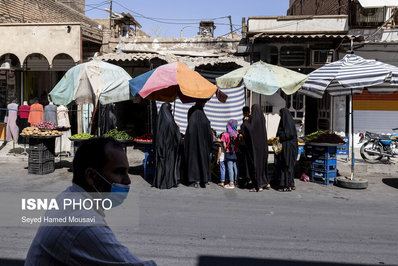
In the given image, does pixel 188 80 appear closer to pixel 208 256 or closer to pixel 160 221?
pixel 160 221

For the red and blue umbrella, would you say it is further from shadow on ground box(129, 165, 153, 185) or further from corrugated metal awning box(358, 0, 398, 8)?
corrugated metal awning box(358, 0, 398, 8)

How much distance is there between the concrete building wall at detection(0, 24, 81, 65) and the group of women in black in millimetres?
7229

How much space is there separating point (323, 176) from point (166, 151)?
3726 mm

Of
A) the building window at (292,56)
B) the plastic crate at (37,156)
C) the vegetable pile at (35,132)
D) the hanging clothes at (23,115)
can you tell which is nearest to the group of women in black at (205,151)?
the vegetable pile at (35,132)

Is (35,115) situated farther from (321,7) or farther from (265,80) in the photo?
(321,7)

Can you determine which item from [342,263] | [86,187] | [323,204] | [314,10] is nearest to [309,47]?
[314,10]

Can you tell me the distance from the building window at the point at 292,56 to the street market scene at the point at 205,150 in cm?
5

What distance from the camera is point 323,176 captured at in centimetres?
868

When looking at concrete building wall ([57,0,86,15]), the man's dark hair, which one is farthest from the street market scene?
concrete building wall ([57,0,86,15])

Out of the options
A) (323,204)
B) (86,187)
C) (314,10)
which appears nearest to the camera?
(86,187)

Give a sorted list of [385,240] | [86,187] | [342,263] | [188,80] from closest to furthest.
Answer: [86,187], [342,263], [385,240], [188,80]

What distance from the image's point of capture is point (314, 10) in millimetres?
19891

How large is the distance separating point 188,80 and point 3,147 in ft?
29.1

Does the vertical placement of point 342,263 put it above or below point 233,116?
below
